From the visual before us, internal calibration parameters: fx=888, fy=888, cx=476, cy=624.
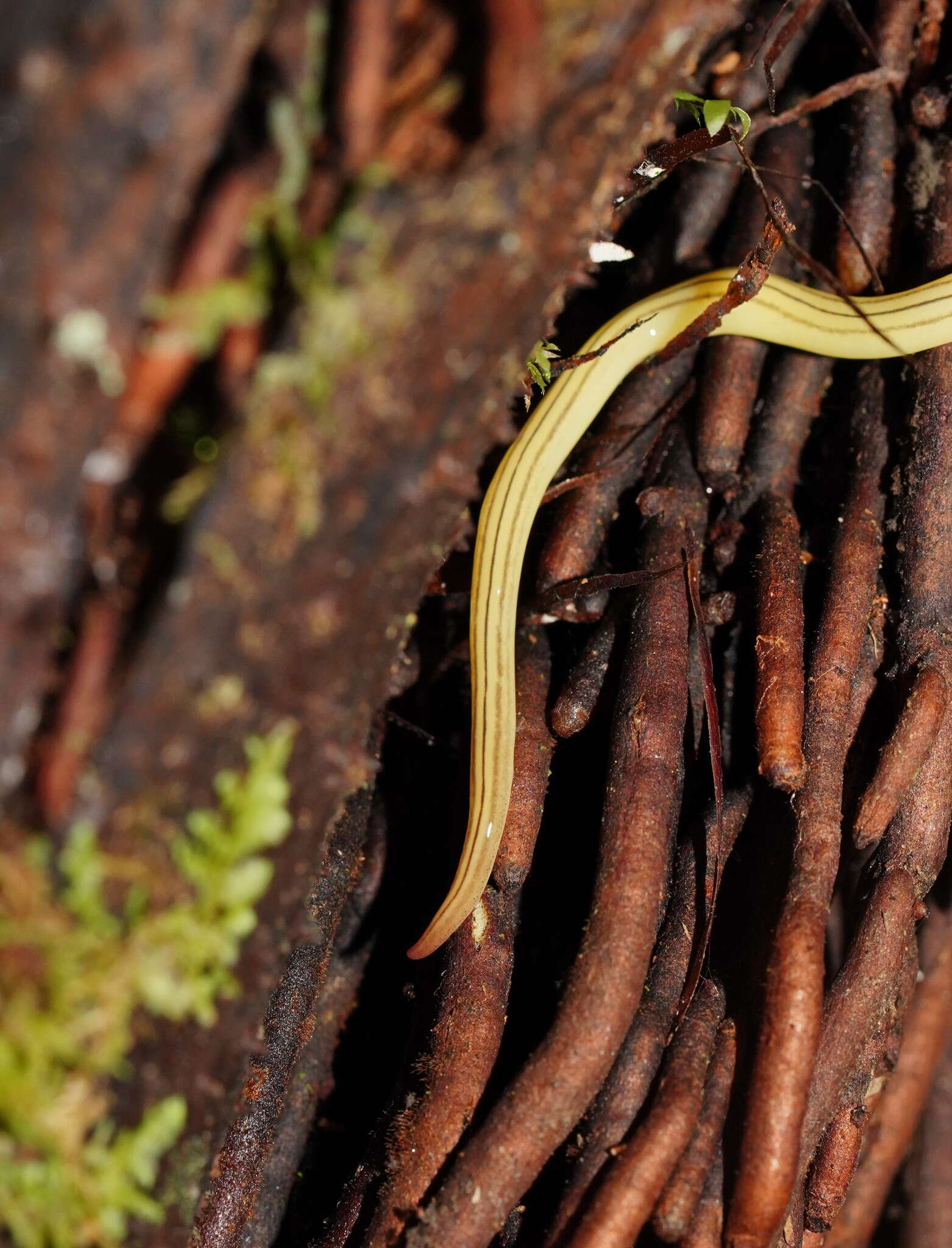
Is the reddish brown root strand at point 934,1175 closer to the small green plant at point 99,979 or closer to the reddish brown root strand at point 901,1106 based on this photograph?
the reddish brown root strand at point 901,1106

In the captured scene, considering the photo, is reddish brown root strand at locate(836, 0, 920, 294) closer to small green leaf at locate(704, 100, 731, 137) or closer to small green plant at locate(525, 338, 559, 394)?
small green leaf at locate(704, 100, 731, 137)

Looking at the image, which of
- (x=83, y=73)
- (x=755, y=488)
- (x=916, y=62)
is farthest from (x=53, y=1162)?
(x=916, y=62)

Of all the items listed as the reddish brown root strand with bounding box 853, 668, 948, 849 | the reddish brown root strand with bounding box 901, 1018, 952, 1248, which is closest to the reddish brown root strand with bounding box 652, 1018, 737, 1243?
the reddish brown root strand with bounding box 853, 668, 948, 849

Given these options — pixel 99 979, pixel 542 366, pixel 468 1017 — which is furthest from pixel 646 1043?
pixel 542 366

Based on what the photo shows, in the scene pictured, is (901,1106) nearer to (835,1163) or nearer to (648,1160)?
(835,1163)

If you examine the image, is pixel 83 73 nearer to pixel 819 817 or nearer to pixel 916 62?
pixel 819 817

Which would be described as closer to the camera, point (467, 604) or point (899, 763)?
point (899, 763)

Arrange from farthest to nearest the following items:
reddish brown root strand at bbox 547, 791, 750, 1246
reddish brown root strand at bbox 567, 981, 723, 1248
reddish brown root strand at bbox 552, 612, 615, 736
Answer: reddish brown root strand at bbox 552, 612, 615, 736 → reddish brown root strand at bbox 547, 791, 750, 1246 → reddish brown root strand at bbox 567, 981, 723, 1248
